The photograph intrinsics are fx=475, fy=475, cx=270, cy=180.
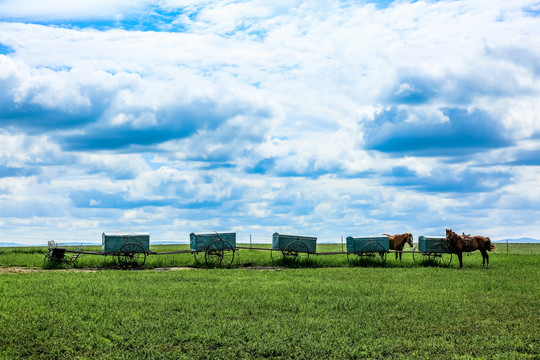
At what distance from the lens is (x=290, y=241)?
25391mm

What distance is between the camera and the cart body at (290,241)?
2523 cm

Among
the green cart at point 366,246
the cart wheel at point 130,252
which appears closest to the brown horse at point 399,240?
the green cart at point 366,246

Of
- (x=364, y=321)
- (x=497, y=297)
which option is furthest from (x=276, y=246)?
(x=364, y=321)

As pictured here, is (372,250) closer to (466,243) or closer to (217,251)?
(466,243)

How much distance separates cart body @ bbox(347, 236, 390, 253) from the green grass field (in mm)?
7853

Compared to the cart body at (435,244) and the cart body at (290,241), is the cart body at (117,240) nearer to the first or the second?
the cart body at (290,241)

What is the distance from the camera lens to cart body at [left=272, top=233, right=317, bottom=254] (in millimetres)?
25234

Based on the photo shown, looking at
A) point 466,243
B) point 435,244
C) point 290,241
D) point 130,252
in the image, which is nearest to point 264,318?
point 130,252

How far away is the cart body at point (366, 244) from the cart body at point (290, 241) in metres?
2.33

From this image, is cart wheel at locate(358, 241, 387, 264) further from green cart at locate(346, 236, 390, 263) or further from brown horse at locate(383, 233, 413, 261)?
brown horse at locate(383, 233, 413, 261)

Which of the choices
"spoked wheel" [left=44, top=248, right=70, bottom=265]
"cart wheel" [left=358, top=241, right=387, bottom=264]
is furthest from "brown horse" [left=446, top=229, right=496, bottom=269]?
"spoked wheel" [left=44, top=248, right=70, bottom=265]

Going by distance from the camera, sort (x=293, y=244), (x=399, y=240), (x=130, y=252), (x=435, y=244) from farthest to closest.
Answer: (x=399, y=240), (x=435, y=244), (x=293, y=244), (x=130, y=252)

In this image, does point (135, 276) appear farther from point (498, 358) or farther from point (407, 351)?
point (498, 358)

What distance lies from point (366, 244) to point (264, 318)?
1625 cm
